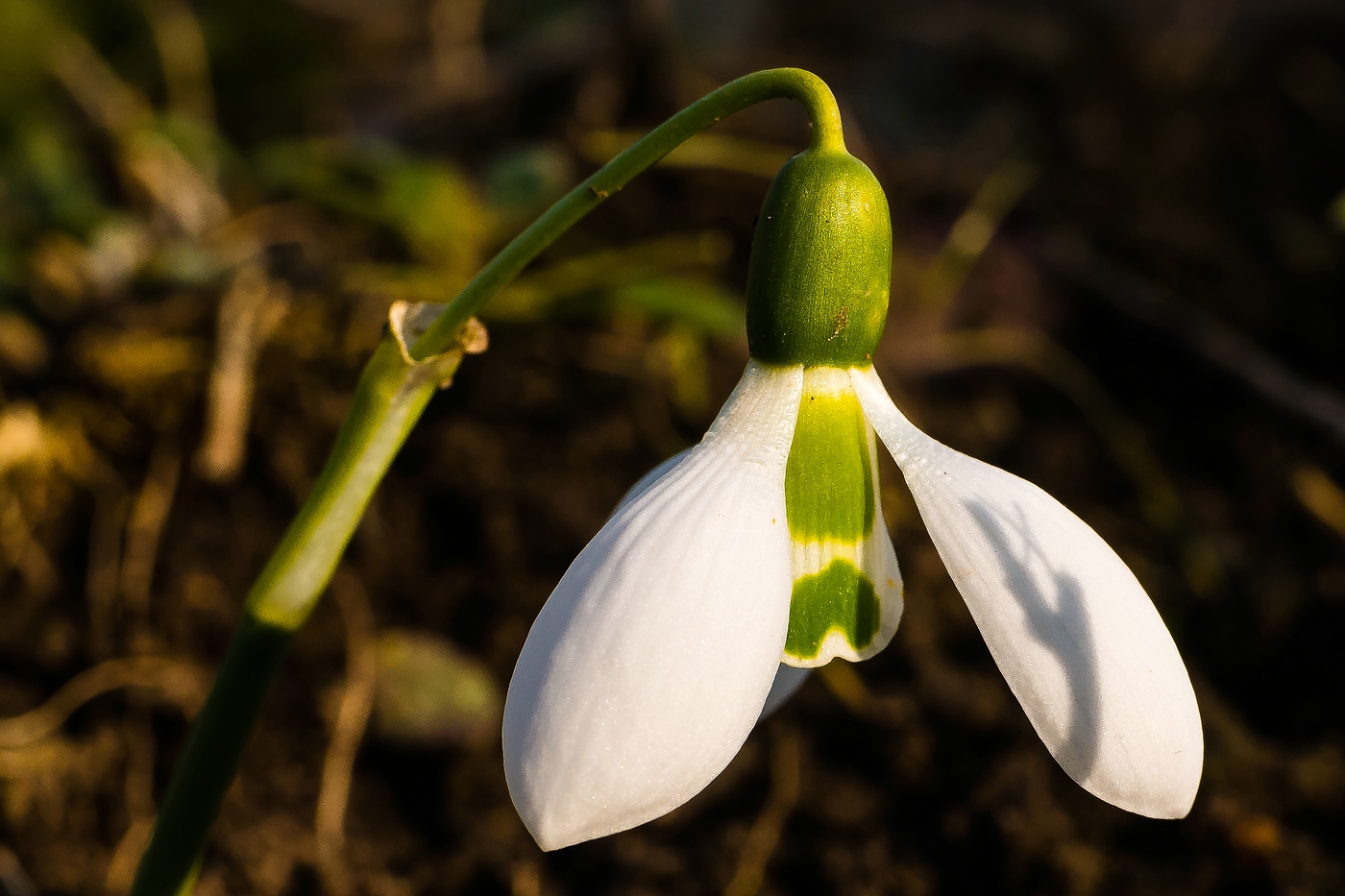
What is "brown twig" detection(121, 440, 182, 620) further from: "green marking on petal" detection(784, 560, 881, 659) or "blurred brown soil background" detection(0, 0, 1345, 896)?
"green marking on petal" detection(784, 560, 881, 659)

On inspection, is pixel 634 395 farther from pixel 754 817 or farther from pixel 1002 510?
pixel 1002 510

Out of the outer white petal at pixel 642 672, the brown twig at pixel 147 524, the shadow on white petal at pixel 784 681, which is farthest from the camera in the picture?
the brown twig at pixel 147 524

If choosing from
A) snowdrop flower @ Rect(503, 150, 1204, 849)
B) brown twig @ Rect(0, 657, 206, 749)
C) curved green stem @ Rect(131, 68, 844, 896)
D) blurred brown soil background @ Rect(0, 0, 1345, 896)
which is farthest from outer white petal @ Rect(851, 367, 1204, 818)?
brown twig @ Rect(0, 657, 206, 749)

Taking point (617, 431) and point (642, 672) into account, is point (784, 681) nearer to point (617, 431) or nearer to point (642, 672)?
point (642, 672)

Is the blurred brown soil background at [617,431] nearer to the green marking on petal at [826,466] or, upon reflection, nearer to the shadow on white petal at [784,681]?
the shadow on white petal at [784,681]

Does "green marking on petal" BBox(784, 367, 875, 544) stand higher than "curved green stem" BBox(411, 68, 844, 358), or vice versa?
"curved green stem" BBox(411, 68, 844, 358)

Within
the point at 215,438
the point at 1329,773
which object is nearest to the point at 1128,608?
the point at 1329,773

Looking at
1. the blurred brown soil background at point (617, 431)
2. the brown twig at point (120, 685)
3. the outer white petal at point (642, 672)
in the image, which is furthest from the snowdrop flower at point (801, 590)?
the brown twig at point (120, 685)
